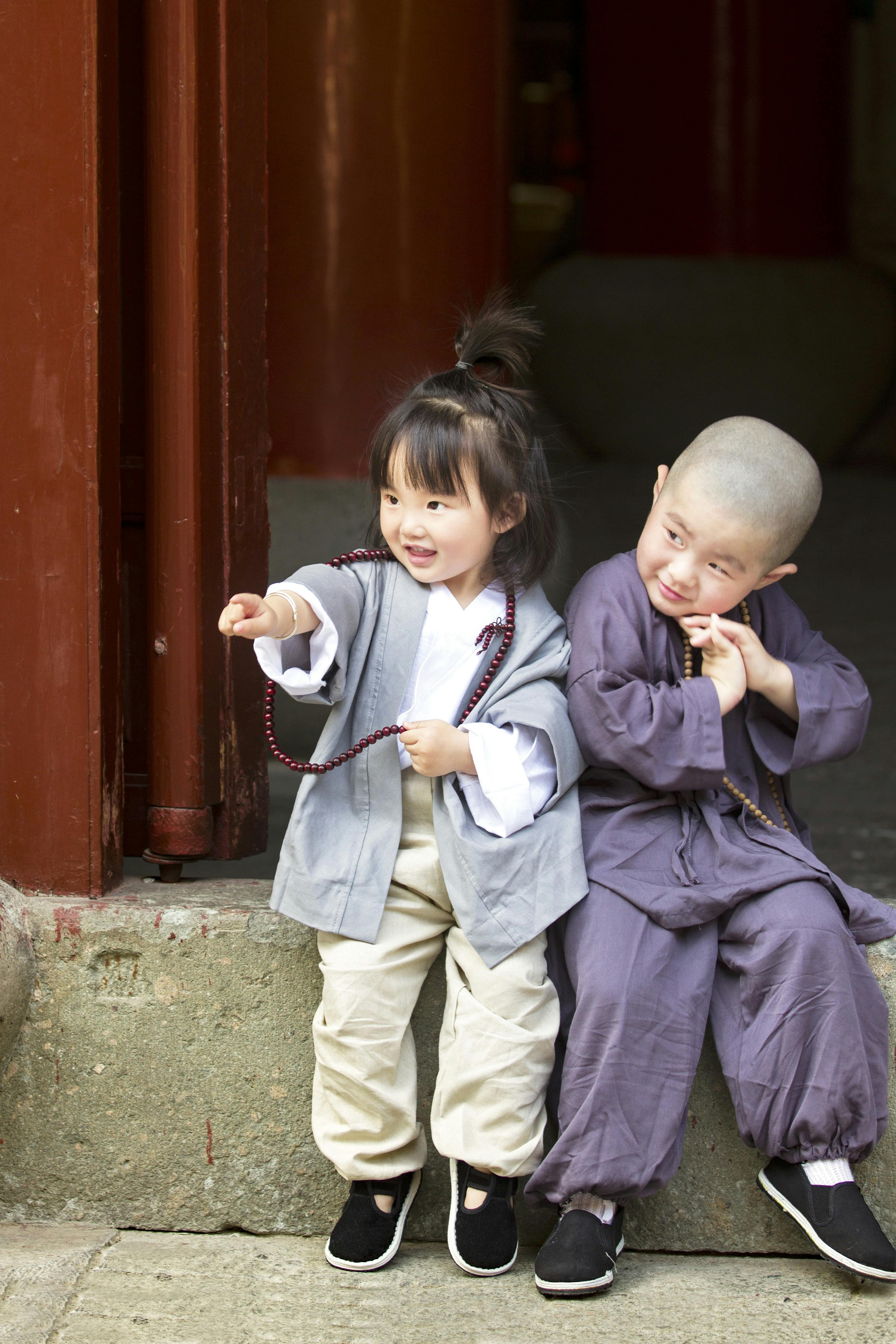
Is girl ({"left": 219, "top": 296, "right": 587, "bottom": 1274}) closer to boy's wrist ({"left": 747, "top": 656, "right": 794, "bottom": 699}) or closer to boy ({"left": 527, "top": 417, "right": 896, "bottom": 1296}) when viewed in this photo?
boy ({"left": 527, "top": 417, "right": 896, "bottom": 1296})

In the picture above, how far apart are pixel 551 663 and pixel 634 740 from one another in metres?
0.17

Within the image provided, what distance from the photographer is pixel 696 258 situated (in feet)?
22.5

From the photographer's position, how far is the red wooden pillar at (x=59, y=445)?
1.92 m

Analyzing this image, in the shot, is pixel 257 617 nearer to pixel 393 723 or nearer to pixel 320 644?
pixel 320 644

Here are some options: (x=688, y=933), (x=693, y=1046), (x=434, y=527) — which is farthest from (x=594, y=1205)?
(x=434, y=527)

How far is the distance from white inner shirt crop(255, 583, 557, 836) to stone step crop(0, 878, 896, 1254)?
0.36m

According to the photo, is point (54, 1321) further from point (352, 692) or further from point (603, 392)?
point (603, 392)

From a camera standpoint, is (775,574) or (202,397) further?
(202,397)

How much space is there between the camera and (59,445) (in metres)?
1.96

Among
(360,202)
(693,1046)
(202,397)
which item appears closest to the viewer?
(693,1046)

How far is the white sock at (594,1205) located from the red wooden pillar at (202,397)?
2.54 feet

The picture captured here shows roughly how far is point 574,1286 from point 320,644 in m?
0.89

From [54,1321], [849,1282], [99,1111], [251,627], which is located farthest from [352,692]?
[849,1282]

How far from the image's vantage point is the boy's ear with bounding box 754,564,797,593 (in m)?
1.87
